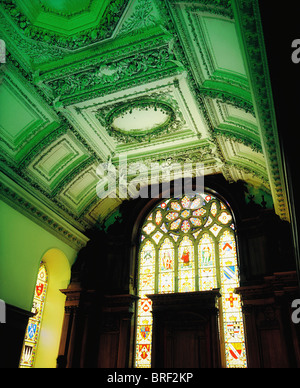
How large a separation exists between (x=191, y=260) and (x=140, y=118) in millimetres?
4070

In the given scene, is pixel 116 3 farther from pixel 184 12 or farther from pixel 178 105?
pixel 178 105

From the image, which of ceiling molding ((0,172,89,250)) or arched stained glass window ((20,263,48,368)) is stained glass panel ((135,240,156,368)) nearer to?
ceiling molding ((0,172,89,250))

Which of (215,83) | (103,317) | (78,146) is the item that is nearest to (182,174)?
(78,146)

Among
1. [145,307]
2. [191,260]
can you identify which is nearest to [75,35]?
[191,260]

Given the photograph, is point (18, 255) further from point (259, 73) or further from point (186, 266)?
point (259, 73)

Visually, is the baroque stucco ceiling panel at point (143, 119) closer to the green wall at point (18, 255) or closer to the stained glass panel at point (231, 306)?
the green wall at point (18, 255)

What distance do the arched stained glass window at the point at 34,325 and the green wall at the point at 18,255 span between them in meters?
0.70

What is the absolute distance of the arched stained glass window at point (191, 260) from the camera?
26.1 ft

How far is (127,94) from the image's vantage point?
682cm

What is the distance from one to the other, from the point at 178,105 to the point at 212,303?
4722 millimetres

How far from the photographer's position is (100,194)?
387 inches

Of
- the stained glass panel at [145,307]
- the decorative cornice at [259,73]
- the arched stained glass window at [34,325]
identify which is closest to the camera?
the decorative cornice at [259,73]

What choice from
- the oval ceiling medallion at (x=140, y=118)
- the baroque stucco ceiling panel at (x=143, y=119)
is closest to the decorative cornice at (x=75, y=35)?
the baroque stucco ceiling panel at (x=143, y=119)

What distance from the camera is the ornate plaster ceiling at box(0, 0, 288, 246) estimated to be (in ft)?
16.9
